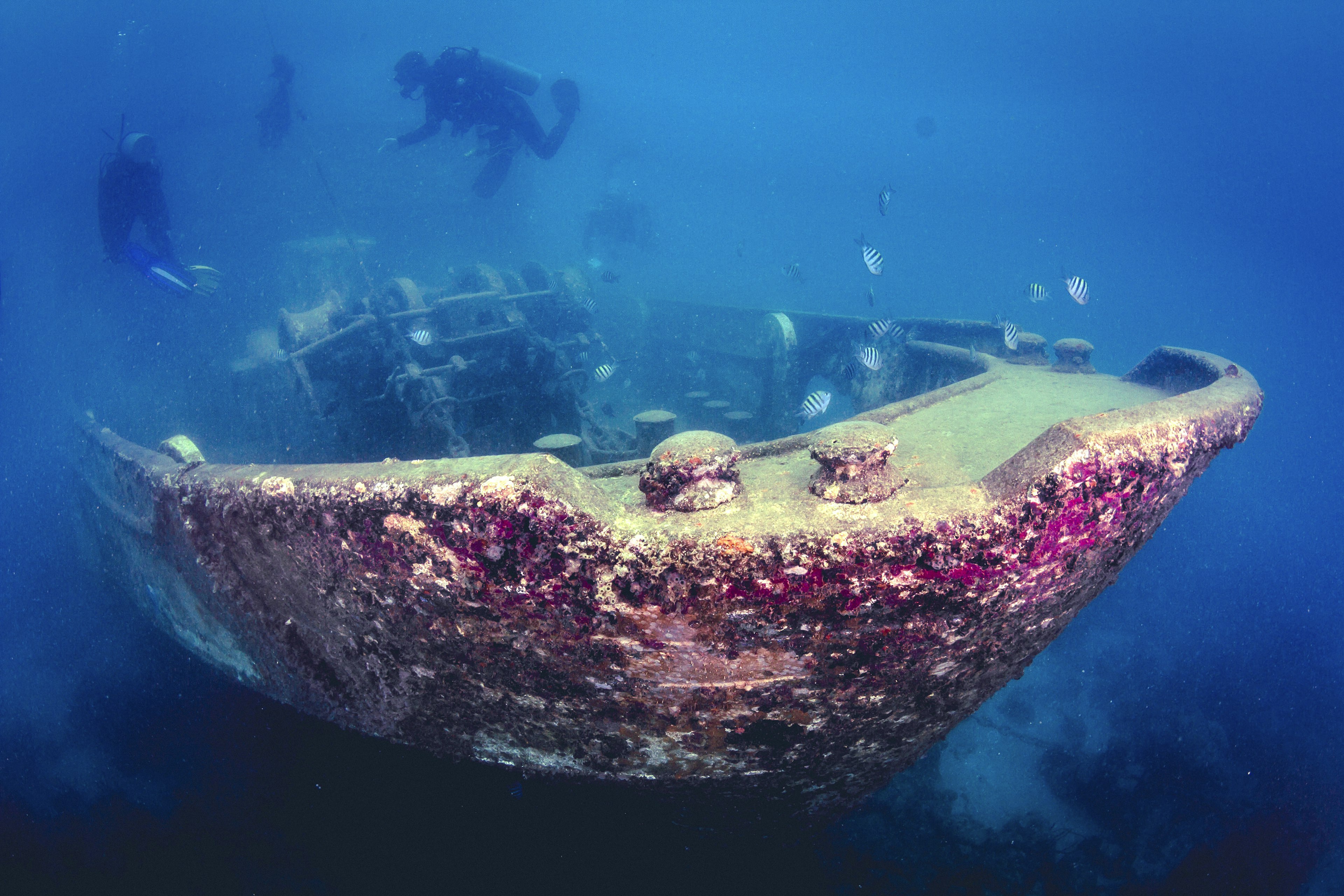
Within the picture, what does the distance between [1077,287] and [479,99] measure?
15.5 m

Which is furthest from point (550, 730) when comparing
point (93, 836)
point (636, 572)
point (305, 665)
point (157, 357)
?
point (157, 357)

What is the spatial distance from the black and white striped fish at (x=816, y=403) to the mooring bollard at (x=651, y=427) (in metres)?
1.41

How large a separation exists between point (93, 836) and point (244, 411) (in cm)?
702

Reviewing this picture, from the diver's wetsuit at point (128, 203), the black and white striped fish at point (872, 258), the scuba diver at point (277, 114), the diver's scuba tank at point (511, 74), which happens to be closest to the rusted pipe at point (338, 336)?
the black and white striped fish at point (872, 258)

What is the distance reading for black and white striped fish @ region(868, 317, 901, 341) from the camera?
775 centimetres

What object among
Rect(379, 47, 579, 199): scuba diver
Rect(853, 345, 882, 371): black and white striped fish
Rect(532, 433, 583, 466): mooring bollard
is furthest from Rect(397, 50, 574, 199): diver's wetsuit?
Rect(853, 345, 882, 371): black and white striped fish

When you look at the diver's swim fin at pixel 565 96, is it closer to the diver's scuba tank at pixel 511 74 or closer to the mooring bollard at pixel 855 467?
the diver's scuba tank at pixel 511 74

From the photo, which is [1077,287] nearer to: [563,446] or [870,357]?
[870,357]

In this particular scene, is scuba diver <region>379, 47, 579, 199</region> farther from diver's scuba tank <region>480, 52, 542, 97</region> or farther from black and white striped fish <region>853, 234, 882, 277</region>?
black and white striped fish <region>853, 234, 882, 277</region>

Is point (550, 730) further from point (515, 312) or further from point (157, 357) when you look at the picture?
point (157, 357)

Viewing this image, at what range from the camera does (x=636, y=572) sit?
1558 millimetres

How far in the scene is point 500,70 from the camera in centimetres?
1512

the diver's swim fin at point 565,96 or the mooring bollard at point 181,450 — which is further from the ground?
the diver's swim fin at point 565,96

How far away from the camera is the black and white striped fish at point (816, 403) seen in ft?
18.4
